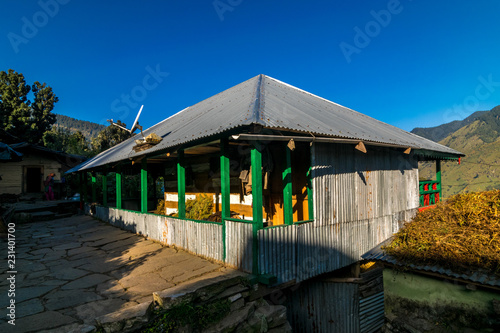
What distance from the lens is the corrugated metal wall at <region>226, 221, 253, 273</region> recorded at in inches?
211

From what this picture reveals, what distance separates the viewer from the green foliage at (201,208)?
29.9 ft

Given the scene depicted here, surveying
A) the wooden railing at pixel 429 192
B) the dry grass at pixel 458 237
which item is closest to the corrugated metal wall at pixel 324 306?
the dry grass at pixel 458 237

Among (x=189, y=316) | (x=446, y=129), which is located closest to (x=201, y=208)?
(x=189, y=316)

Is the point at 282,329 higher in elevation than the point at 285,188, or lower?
lower

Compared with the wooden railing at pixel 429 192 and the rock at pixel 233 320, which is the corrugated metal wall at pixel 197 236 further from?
the wooden railing at pixel 429 192

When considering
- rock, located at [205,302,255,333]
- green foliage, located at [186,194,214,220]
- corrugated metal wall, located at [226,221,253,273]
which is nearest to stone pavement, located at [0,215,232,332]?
corrugated metal wall, located at [226,221,253,273]

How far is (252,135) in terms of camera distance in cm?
490

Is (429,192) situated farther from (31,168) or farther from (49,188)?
(31,168)

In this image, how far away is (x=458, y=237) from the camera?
6.46m

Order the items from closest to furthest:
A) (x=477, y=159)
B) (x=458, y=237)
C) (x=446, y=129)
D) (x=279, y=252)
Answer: (x=279, y=252) → (x=458, y=237) → (x=477, y=159) → (x=446, y=129)

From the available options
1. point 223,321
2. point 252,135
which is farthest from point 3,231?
point 252,135

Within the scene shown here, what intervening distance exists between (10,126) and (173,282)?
1162 inches

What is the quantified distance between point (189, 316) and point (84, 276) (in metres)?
3.15

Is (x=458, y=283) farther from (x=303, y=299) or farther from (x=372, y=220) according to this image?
(x=303, y=299)
